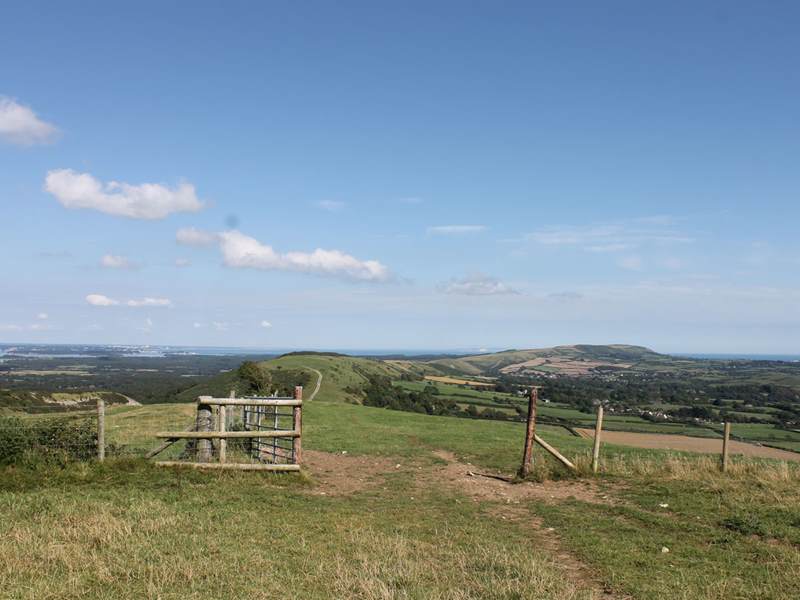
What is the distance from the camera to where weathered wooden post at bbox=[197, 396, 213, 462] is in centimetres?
1611

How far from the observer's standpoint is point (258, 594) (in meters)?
7.53

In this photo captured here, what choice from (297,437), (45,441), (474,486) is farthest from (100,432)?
(474,486)

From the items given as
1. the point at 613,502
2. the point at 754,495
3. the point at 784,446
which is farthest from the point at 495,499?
the point at 784,446

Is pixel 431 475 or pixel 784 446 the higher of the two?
pixel 431 475

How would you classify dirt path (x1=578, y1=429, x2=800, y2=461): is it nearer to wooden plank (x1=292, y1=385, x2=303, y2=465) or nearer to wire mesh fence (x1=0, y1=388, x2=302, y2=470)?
wooden plank (x1=292, y1=385, x2=303, y2=465)

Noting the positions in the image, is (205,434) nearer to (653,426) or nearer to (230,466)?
(230,466)

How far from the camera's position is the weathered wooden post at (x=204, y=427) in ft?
52.9

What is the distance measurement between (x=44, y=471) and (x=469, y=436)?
63.8ft

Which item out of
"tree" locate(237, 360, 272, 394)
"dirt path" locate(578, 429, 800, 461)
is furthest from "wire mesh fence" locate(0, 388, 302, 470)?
"tree" locate(237, 360, 272, 394)

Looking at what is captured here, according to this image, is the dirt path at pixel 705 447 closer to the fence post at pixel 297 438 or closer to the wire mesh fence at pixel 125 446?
the fence post at pixel 297 438

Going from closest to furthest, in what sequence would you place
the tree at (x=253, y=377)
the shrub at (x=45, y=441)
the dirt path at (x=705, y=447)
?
the shrub at (x=45, y=441)
the dirt path at (x=705, y=447)
the tree at (x=253, y=377)

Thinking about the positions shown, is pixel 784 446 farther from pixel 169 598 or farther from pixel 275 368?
pixel 275 368

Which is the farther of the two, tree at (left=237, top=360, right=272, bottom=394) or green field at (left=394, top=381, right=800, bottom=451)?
green field at (left=394, top=381, right=800, bottom=451)

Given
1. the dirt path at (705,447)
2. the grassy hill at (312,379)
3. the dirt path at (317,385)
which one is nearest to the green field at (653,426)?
the dirt path at (705,447)
